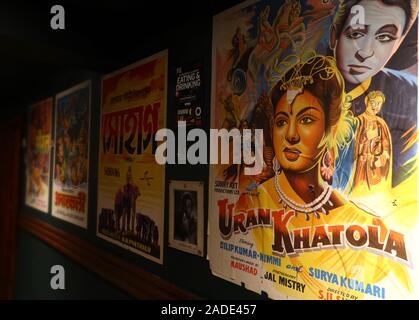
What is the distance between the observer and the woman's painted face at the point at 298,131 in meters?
0.96

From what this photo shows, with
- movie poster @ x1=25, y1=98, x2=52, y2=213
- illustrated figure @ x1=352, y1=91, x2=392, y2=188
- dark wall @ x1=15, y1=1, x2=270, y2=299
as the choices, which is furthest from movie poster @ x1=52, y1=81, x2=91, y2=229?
illustrated figure @ x1=352, y1=91, x2=392, y2=188

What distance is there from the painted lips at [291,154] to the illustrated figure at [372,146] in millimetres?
183

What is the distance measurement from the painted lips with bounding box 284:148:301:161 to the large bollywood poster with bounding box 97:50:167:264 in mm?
711

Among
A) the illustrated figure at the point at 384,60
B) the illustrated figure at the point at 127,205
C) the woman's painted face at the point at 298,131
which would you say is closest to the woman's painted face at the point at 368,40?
the illustrated figure at the point at 384,60

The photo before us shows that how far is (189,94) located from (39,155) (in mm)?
2185

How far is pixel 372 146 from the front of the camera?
0.84m

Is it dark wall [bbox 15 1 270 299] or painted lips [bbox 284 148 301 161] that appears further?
dark wall [bbox 15 1 270 299]

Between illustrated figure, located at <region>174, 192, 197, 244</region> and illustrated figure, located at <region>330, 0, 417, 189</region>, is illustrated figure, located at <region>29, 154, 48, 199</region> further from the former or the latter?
illustrated figure, located at <region>330, 0, 417, 189</region>

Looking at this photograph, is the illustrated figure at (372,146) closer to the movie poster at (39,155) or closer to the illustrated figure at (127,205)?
the illustrated figure at (127,205)

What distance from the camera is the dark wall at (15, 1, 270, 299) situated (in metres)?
1.36
